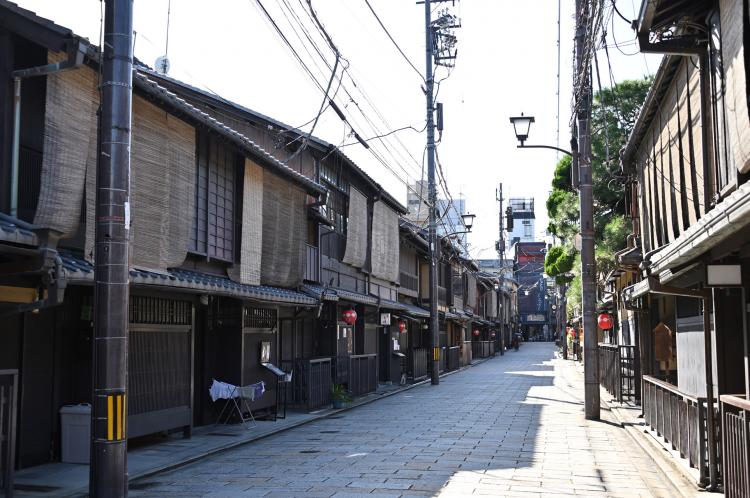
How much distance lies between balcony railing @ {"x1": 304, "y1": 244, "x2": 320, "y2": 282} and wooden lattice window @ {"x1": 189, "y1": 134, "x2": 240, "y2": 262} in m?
5.18

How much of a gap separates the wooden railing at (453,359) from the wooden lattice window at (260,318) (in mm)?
24827

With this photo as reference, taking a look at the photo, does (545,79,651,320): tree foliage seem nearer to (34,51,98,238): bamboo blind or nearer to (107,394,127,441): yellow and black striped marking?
(34,51,98,238): bamboo blind

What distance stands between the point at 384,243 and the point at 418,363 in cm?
778

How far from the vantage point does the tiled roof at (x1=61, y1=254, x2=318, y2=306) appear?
10164 mm

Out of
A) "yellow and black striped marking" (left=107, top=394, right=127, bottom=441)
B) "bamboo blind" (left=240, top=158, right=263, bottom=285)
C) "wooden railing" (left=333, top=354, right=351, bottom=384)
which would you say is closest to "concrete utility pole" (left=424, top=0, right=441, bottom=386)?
"wooden railing" (left=333, top=354, right=351, bottom=384)

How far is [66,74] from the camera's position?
427 inches

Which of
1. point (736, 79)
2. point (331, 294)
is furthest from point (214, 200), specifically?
point (736, 79)

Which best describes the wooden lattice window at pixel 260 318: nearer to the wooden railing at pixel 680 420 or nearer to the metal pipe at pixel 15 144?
the metal pipe at pixel 15 144

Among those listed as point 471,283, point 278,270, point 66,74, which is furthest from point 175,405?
point 471,283

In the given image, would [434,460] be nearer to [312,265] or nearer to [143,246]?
[143,246]

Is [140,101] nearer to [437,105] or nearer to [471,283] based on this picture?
[437,105]

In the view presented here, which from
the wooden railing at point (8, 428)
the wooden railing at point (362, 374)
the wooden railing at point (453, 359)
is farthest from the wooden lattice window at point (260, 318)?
the wooden railing at point (453, 359)

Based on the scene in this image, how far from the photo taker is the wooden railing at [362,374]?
2539 cm

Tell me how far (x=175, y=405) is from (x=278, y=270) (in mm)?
5313
